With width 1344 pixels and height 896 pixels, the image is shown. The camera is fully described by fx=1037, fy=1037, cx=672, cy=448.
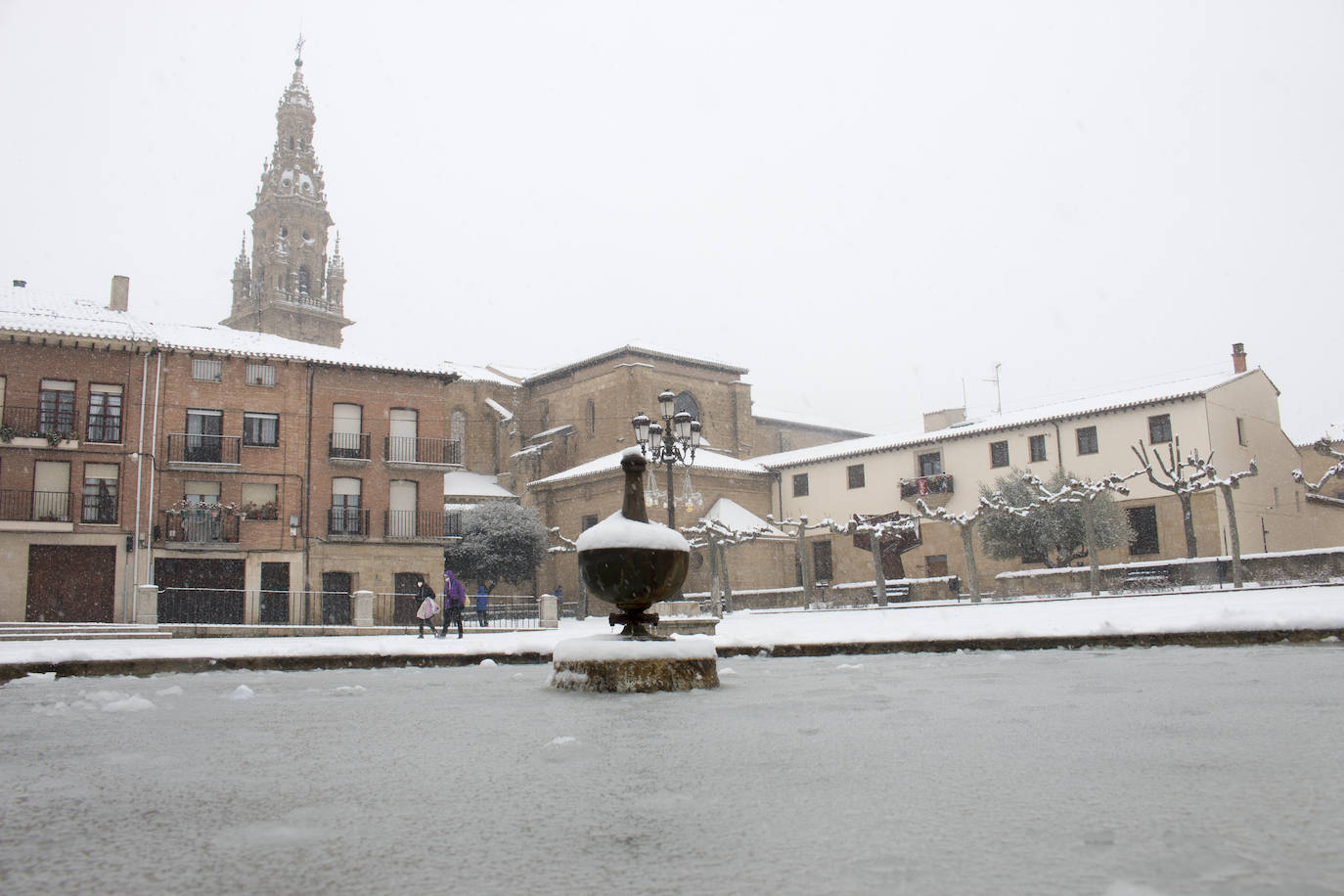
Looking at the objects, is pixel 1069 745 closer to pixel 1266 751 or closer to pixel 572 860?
pixel 1266 751

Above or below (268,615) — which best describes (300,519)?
above

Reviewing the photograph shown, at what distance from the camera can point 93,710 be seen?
6574 millimetres

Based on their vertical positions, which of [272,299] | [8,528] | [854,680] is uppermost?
[272,299]

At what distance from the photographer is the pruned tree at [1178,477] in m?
25.7

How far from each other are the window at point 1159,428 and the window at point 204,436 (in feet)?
93.5

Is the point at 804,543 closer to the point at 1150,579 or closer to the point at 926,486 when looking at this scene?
the point at 926,486

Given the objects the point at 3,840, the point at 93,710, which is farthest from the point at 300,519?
the point at 3,840

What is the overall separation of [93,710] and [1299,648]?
378 inches

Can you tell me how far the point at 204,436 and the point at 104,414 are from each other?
8.48ft

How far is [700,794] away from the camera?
3615 mm

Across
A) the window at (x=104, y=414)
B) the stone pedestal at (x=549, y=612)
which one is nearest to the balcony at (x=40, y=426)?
the window at (x=104, y=414)

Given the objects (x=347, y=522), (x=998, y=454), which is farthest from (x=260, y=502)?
(x=998, y=454)

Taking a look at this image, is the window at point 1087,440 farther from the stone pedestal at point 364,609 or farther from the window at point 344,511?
the window at point 344,511

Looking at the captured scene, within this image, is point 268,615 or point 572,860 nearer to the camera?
point 572,860
